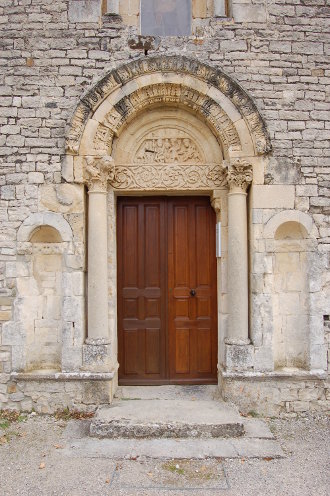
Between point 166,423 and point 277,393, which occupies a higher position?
point 277,393

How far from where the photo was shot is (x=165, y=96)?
16.5 feet

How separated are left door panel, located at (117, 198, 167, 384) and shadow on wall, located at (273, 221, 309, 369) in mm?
1526

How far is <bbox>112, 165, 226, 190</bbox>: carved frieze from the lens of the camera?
5.18 m

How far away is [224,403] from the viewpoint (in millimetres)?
4746

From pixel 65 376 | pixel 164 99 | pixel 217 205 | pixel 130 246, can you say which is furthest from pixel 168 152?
pixel 65 376

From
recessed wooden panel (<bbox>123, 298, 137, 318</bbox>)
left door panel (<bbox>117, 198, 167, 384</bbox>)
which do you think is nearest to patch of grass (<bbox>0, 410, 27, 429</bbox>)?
left door panel (<bbox>117, 198, 167, 384</bbox>)

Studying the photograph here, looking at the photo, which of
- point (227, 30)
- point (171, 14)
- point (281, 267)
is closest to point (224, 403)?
point (281, 267)

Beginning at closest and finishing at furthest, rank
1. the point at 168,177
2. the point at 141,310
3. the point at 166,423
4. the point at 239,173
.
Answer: the point at 166,423 → the point at 239,173 → the point at 168,177 → the point at 141,310

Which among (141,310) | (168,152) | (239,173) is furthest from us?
(141,310)

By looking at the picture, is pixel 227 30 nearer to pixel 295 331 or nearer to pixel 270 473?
pixel 295 331

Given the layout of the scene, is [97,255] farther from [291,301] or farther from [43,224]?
[291,301]

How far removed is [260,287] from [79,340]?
2378 millimetres

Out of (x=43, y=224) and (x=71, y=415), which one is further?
(x=43, y=224)

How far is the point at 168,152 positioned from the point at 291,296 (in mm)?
2540
